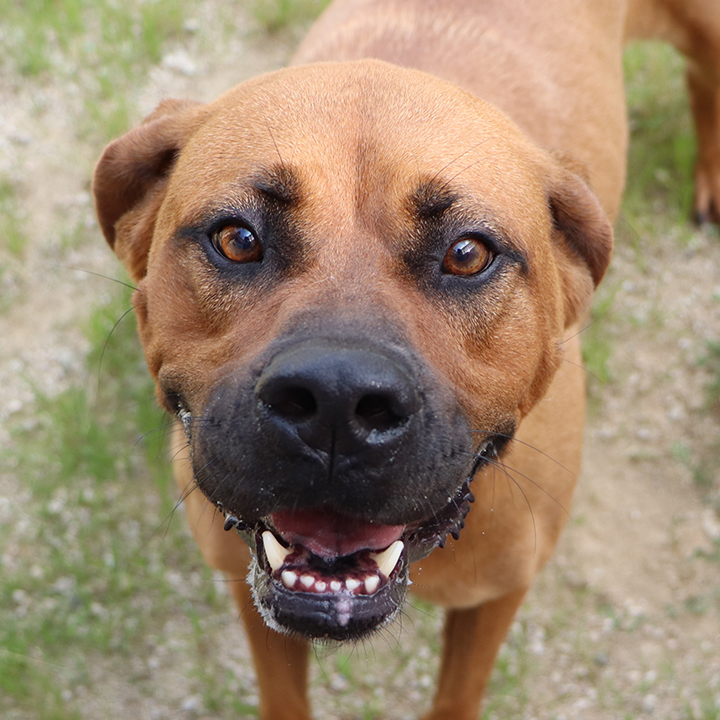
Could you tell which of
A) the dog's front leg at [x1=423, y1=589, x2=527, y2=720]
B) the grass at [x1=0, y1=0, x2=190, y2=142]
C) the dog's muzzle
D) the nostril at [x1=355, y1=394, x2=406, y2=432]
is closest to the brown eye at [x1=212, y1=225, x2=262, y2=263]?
the dog's muzzle

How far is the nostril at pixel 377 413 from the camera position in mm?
1912

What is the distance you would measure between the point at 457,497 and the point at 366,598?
427 mm

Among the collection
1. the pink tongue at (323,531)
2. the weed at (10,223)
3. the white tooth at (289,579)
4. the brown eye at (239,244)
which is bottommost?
the weed at (10,223)

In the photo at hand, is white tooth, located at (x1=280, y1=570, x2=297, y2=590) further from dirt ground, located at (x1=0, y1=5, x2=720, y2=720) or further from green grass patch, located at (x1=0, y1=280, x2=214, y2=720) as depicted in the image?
green grass patch, located at (x1=0, y1=280, x2=214, y2=720)

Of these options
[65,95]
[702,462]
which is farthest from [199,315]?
[65,95]

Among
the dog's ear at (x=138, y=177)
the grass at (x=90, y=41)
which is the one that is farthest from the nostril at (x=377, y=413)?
the grass at (x=90, y=41)

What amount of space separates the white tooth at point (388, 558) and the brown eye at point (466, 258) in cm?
79

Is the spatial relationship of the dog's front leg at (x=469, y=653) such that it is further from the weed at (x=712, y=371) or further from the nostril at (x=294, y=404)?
the weed at (x=712, y=371)

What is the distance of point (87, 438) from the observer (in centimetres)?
459

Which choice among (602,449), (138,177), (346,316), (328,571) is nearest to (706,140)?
(602,449)

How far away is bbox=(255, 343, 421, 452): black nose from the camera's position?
1856 millimetres

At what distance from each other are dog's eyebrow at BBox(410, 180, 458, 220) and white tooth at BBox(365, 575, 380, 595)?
38.7 inches

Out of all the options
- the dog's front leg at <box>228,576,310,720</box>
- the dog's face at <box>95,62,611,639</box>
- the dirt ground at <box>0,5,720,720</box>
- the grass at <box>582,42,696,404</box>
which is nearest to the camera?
the dog's face at <box>95,62,611,639</box>

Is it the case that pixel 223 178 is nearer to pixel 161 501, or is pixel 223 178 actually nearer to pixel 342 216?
pixel 342 216
